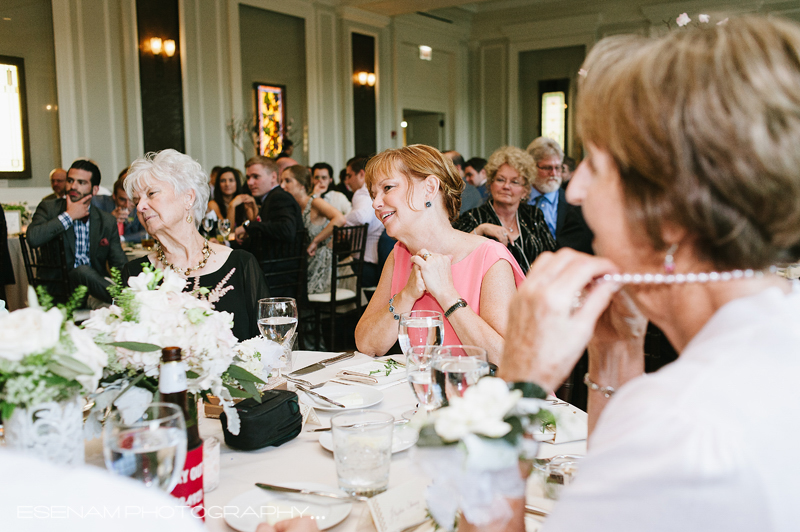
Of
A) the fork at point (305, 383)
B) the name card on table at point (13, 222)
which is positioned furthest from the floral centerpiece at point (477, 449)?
the name card on table at point (13, 222)

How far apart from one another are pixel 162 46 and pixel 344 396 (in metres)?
7.11

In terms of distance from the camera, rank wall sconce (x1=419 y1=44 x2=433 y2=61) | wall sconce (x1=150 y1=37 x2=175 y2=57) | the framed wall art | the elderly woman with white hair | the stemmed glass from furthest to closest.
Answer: wall sconce (x1=419 y1=44 x2=433 y2=61), the framed wall art, wall sconce (x1=150 y1=37 x2=175 y2=57), the elderly woman with white hair, the stemmed glass

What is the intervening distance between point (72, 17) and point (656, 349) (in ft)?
22.3

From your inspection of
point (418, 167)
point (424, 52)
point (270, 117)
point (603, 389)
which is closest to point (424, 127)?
point (424, 52)

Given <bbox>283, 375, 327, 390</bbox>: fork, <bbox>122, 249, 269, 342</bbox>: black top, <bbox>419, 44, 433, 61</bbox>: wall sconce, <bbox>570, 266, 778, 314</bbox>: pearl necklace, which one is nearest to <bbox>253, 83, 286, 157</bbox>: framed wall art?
<bbox>419, 44, 433, 61</bbox>: wall sconce

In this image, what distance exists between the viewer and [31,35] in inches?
263

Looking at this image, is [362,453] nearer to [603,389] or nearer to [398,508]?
[398,508]

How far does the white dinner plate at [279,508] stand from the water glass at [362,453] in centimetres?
4

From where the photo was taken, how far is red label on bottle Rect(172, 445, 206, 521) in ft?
3.17

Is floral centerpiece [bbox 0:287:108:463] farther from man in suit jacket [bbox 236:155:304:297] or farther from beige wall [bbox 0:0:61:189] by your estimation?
beige wall [bbox 0:0:61:189]

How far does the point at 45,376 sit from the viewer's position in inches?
36.6

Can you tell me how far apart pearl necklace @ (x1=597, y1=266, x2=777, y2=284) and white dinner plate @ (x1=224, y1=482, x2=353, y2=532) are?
0.57 m

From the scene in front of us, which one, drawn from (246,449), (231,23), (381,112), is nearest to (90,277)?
(246,449)

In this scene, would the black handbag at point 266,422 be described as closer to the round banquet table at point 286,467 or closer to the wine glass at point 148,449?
the round banquet table at point 286,467
